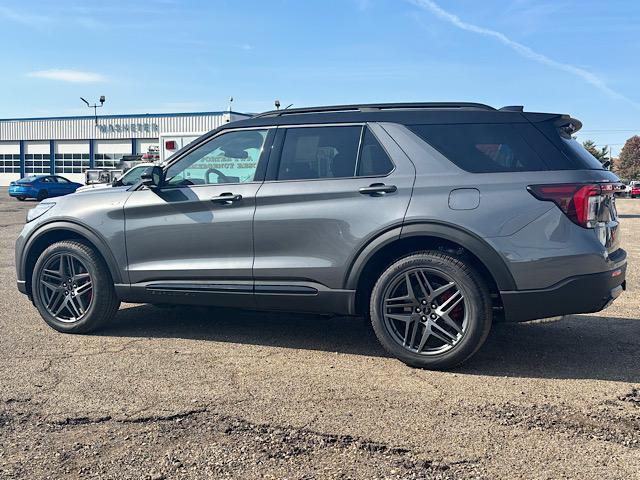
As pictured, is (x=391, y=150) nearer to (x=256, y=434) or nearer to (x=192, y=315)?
(x=256, y=434)

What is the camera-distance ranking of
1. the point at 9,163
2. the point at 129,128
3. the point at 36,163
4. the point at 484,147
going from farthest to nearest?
the point at 9,163
the point at 36,163
the point at 129,128
the point at 484,147

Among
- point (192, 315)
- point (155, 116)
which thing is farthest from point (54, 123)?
point (192, 315)

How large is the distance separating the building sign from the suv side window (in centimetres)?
4773

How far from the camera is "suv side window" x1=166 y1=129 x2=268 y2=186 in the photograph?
5117 mm

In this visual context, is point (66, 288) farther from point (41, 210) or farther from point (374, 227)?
point (374, 227)

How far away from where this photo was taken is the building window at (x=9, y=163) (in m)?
58.5

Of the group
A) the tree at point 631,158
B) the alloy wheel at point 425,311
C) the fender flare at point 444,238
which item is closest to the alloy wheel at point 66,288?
the fender flare at point 444,238

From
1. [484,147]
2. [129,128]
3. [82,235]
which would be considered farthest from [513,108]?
[129,128]

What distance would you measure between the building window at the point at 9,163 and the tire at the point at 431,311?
61.2 m

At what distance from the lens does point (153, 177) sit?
16.9 feet

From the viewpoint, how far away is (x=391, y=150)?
468cm

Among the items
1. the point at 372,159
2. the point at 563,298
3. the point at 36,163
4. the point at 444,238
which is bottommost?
the point at 563,298

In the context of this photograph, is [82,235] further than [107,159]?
No

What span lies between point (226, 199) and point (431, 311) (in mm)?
1789
